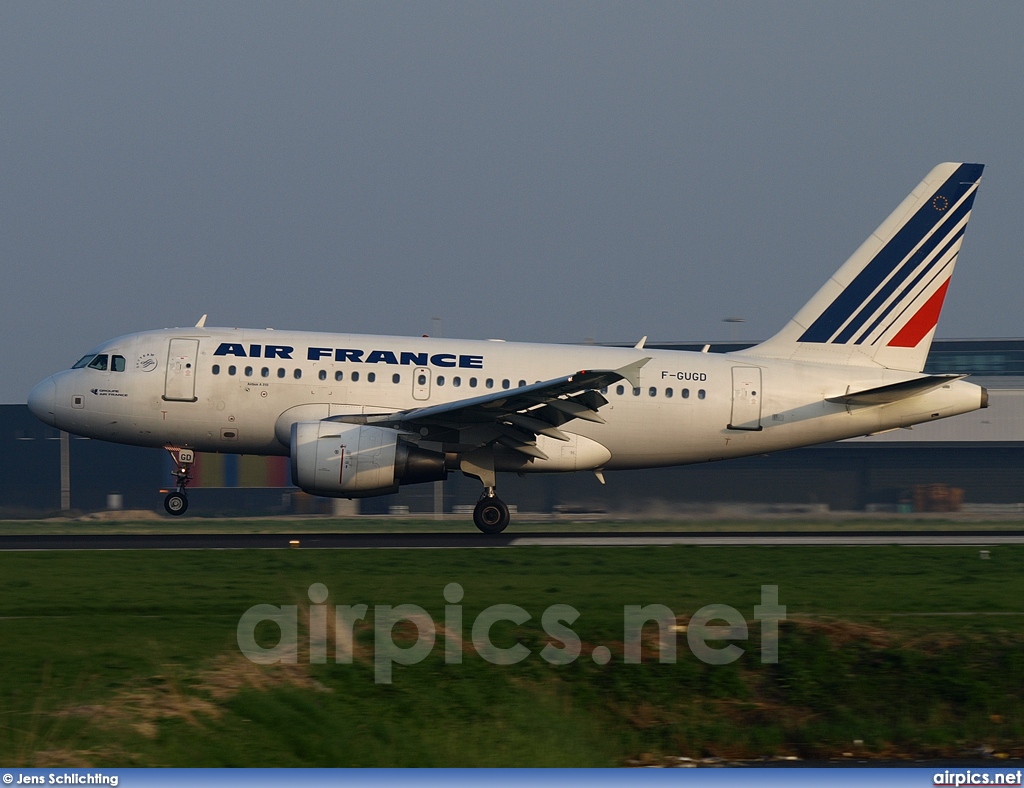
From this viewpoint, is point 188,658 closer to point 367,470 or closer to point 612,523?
point 367,470

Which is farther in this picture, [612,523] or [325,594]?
[612,523]

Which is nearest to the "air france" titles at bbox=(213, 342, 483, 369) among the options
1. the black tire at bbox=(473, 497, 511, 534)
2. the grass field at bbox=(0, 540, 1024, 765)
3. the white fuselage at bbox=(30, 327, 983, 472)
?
the white fuselage at bbox=(30, 327, 983, 472)

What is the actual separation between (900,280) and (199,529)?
2136 cm

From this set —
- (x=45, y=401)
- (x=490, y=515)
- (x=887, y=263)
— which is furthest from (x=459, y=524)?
(x=887, y=263)

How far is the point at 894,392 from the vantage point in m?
28.2

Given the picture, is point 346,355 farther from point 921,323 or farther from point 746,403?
point 921,323

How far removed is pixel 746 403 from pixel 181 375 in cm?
1278

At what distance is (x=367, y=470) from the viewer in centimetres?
2614

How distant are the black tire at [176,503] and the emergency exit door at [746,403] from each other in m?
12.7

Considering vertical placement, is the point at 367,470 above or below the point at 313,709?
above

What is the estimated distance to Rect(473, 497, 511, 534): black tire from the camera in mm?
28047

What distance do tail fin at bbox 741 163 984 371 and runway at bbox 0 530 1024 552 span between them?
14.4ft

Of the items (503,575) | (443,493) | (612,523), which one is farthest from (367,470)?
(443,493)

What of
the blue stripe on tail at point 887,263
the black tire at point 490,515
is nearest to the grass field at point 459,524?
the black tire at point 490,515
